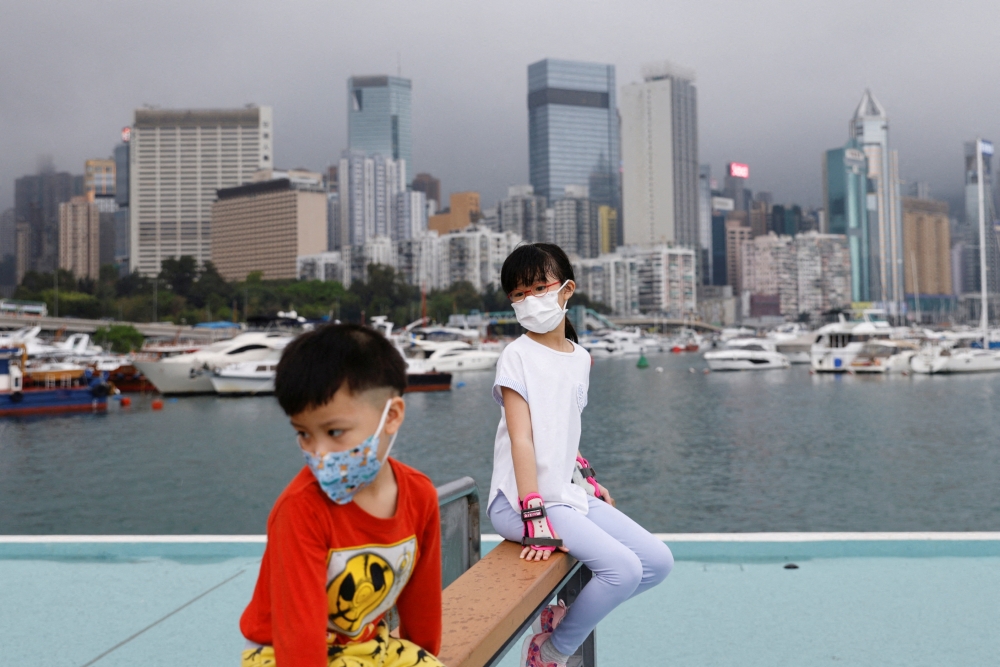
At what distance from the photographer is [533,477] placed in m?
2.73

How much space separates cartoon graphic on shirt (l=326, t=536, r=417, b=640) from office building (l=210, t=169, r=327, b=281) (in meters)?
165

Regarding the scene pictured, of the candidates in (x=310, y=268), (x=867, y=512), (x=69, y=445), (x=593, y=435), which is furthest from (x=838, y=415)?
(x=310, y=268)

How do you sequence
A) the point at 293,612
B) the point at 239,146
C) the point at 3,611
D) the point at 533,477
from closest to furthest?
1. the point at 293,612
2. the point at 533,477
3. the point at 3,611
4. the point at 239,146

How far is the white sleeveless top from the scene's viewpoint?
9.09ft

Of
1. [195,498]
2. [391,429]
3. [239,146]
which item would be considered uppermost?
[239,146]

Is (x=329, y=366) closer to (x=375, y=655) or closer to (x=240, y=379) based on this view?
(x=375, y=655)

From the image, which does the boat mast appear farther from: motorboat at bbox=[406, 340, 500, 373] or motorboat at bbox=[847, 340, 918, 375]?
motorboat at bbox=[406, 340, 500, 373]

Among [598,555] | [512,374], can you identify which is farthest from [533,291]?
[598,555]

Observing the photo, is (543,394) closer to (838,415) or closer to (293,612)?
(293,612)

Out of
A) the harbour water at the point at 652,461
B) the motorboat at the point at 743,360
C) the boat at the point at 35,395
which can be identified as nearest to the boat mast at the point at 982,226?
the motorboat at the point at 743,360

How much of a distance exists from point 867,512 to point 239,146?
18997cm

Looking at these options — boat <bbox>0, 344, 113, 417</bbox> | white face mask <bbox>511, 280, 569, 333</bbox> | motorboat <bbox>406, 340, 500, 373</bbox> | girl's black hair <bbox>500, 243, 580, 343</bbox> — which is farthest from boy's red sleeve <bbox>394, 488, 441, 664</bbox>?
motorboat <bbox>406, 340, 500, 373</bbox>

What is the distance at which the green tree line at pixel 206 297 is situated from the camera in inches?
3556

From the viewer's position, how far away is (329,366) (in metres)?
1.68
